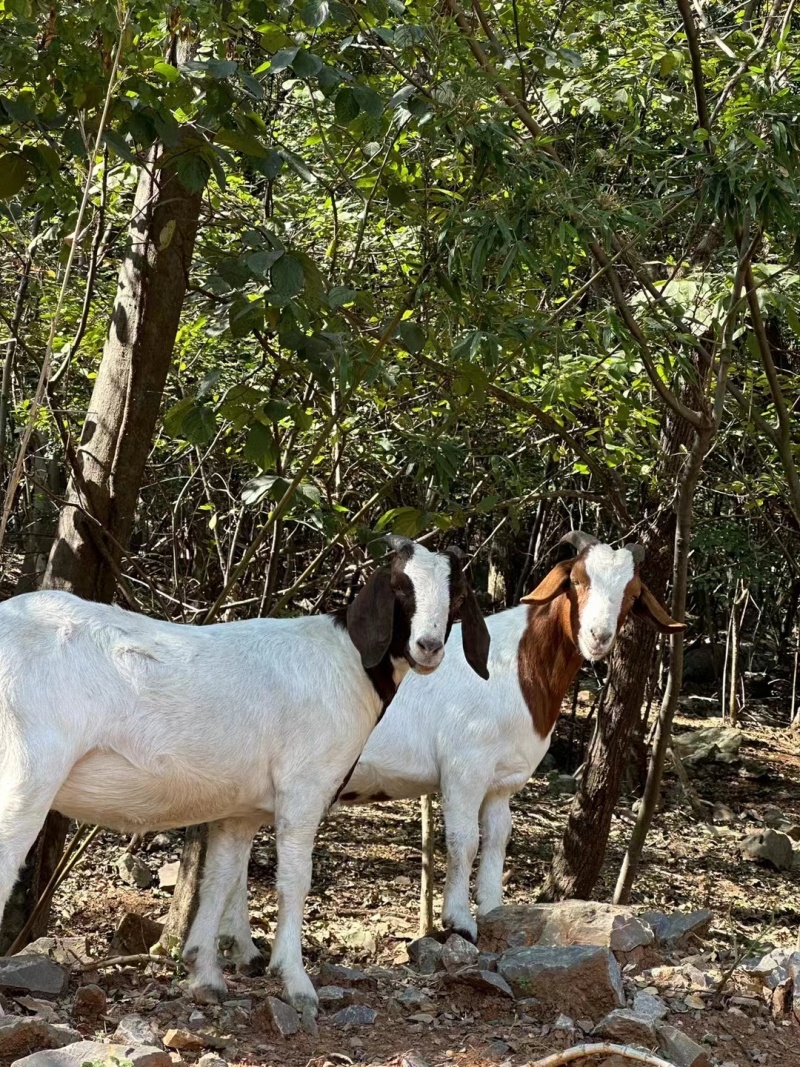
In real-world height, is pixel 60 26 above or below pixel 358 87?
above

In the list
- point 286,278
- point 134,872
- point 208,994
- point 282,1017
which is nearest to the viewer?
point 286,278

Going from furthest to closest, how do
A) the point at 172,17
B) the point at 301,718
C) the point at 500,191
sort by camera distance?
the point at 500,191
the point at 172,17
the point at 301,718

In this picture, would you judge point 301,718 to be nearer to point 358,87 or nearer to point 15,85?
point 358,87

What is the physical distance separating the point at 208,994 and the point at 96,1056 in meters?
1.34

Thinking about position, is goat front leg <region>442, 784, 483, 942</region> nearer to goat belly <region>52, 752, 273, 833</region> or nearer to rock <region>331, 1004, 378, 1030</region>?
rock <region>331, 1004, 378, 1030</region>

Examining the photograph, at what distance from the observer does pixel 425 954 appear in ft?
20.7

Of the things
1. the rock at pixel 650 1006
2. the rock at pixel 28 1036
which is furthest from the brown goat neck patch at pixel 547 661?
the rock at pixel 28 1036

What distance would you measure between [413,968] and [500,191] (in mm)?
4465

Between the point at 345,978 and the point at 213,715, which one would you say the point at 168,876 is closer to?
the point at 345,978

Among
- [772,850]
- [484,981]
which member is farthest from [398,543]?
[772,850]

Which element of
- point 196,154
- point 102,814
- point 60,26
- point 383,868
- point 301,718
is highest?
point 60,26

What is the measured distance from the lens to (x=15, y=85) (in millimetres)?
6754

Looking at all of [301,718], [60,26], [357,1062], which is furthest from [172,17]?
[357,1062]

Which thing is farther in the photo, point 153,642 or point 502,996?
point 502,996
